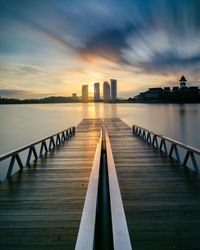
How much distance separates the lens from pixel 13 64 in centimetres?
2855

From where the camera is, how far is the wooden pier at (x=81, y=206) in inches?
90.2

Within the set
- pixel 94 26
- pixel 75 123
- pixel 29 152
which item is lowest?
pixel 75 123

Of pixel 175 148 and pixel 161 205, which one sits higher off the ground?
pixel 175 148

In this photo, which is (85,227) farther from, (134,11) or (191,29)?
(191,29)

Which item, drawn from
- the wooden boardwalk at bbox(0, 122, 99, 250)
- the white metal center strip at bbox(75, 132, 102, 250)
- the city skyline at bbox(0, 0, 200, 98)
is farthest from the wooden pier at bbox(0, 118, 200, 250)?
the city skyline at bbox(0, 0, 200, 98)

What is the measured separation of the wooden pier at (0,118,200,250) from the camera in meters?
2.29

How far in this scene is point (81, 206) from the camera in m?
3.13

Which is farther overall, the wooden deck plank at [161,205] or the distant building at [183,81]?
the distant building at [183,81]

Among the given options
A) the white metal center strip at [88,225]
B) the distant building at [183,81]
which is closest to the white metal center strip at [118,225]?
the white metal center strip at [88,225]

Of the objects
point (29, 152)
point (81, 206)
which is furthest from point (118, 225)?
point (29, 152)

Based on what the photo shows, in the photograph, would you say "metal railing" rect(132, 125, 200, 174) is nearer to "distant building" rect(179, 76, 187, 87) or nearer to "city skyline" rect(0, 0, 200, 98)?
"city skyline" rect(0, 0, 200, 98)

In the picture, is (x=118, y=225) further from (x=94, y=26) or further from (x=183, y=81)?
(x=183, y=81)

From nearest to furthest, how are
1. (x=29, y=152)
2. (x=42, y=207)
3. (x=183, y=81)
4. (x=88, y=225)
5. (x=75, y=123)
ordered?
(x=88, y=225), (x=42, y=207), (x=29, y=152), (x=75, y=123), (x=183, y=81)

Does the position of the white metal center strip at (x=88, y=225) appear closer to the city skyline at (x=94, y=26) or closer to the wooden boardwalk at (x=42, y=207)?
the wooden boardwalk at (x=42, y=207)
